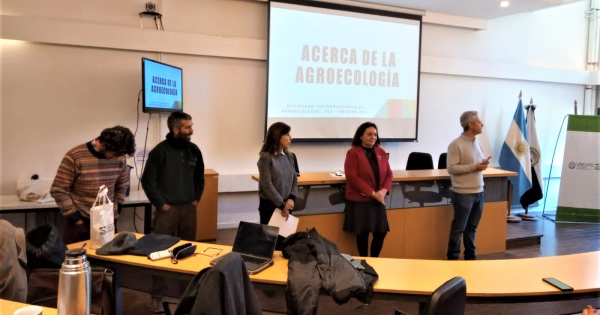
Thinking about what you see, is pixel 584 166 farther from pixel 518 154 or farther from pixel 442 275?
pixel 442 275

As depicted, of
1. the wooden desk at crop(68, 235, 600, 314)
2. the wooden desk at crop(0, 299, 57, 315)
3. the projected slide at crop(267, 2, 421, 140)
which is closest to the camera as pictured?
the wooden desk at crop(0, 299, 57, 315)

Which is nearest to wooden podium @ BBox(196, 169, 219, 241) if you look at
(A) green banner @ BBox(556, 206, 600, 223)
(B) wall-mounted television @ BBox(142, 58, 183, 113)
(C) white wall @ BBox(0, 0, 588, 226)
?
(C) white wall @ BBox(0, 0, 588, 226)

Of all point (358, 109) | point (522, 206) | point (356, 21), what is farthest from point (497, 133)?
point (356, 21)

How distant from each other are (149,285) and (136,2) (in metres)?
3.64

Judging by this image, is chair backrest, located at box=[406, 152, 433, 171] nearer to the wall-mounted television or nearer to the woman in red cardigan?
the woman in red cardigan

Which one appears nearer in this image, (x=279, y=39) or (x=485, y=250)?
(x=485, y=250)

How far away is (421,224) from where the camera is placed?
4.07m

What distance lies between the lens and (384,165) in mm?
3580

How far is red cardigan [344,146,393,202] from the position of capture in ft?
11.3

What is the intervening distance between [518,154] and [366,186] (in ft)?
13.8

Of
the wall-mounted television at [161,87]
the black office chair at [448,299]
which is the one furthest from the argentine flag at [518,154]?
the black office chair at [448,299]

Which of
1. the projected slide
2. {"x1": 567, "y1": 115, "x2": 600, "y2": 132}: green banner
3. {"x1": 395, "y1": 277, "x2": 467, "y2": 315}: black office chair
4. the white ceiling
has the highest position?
the white ceiling

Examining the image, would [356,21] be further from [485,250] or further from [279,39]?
[485,250]

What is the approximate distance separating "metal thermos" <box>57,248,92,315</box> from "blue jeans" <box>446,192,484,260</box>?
11.1ft
